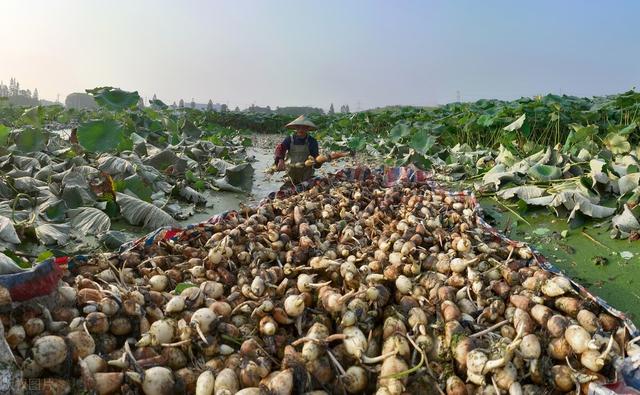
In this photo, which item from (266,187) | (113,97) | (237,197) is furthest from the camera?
(266,187)

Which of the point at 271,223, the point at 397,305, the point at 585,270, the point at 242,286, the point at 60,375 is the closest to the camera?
the point at 60,375

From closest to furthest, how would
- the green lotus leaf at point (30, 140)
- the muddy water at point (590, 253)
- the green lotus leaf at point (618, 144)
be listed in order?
the muddy water at point (590, 253), the green lotus leaf at point (618, 144), the green lotus leaf at point (30, 140)

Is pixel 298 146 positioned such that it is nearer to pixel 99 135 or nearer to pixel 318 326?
pixel 99 135

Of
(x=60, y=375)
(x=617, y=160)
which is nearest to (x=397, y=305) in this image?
(x=60, y=375)

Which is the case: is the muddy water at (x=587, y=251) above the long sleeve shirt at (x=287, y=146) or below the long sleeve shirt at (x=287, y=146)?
below

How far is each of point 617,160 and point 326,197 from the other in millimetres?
3247

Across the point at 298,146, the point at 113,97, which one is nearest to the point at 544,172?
the point at 298,146

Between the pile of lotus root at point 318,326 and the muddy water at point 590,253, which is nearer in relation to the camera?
the pile of lotus root at point 318,326

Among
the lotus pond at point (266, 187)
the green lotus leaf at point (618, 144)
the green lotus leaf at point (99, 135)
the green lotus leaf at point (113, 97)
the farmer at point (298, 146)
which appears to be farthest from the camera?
the farmer at point (298, 146)

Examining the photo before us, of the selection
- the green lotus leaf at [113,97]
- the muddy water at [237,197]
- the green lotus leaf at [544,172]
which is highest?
the green lotus leaf at [113,97]

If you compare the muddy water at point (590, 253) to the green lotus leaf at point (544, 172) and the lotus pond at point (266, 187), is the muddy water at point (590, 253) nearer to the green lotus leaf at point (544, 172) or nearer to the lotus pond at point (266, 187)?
the lotus pond at point (266, 187)

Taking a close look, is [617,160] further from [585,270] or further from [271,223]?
[271,223]

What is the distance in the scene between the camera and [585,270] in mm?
3184

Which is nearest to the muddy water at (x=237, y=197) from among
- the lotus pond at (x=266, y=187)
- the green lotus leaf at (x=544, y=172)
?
the lotus pond at (x=266, y=187)
